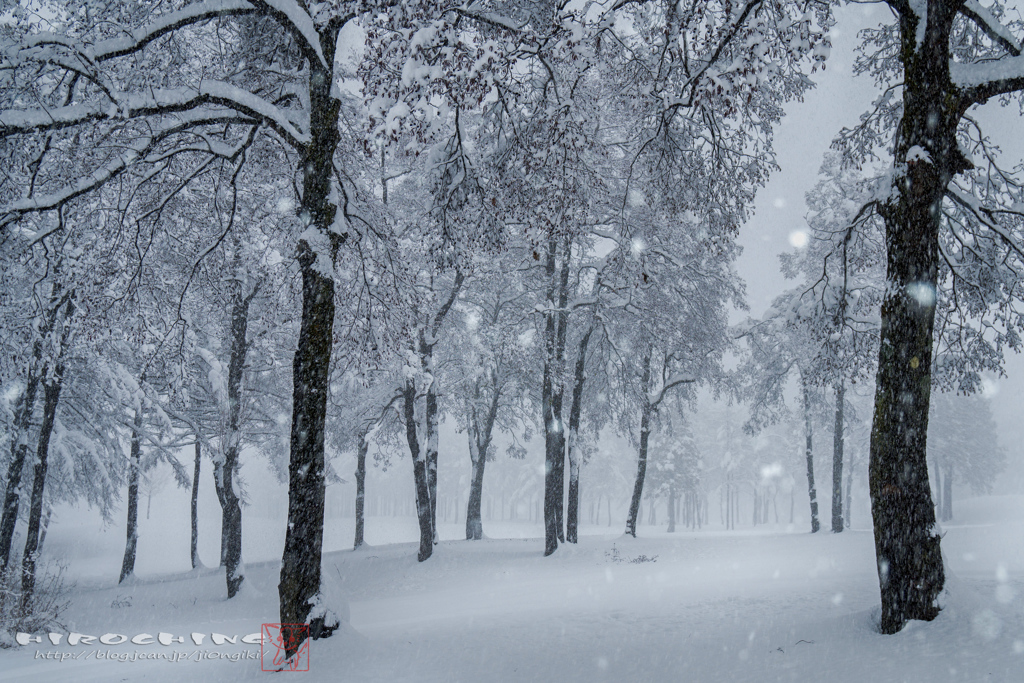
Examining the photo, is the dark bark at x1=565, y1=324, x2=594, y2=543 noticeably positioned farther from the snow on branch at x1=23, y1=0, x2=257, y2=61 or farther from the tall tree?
the snow on branch at x1=23, y1=0, x2=257, y2=61

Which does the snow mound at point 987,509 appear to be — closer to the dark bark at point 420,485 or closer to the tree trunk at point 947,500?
the tree trunk at point 947,500

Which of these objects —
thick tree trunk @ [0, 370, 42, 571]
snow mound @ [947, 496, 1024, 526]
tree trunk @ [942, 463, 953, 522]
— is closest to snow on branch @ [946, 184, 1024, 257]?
thick tree trunk @ [0, 370, 42, 571]

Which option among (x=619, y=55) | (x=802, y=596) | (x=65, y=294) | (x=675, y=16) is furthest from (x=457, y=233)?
(x=802, y=596)

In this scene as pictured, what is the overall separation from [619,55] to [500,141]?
1885mm

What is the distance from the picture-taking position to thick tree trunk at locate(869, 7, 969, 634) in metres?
5.62

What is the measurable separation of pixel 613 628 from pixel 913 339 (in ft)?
16.0

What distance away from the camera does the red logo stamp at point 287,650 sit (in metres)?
5.47

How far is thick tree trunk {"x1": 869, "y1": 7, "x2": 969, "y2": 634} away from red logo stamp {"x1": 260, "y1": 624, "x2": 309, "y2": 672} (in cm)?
568

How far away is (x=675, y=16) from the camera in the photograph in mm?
5719

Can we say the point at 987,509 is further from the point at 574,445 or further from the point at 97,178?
the point at 97,178

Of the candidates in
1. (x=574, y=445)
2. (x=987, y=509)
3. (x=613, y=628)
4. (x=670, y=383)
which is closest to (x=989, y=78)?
(x=613, y=628)

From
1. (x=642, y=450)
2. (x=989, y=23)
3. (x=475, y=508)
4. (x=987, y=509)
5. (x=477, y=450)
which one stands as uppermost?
(x=989, y=23)

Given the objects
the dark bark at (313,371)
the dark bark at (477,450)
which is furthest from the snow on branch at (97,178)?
the dark bark at (477,450)

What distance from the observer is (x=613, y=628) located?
24.2 ft
